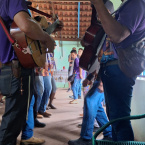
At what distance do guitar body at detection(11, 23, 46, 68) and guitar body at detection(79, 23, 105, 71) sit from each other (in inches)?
22.8

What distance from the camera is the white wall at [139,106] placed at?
6.88 ft

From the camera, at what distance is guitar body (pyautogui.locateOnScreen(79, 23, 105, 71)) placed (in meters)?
1.75

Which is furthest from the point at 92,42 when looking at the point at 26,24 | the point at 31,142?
the point at 31,142

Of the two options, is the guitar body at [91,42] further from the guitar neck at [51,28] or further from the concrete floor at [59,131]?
the concrete floor at [59,131]

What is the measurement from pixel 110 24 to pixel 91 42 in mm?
640

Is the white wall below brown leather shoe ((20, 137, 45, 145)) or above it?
above

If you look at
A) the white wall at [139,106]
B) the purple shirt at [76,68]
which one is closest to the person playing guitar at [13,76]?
the white wall at [139,106]

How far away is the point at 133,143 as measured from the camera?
2.75 ft

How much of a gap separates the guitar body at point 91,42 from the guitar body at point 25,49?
1.90 ft

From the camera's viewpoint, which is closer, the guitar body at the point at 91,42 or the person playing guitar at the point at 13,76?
the person playing guitar at the point at 13,76

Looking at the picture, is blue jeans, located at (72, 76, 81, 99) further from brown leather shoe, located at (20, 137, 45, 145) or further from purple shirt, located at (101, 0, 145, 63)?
purple shirt, located at (101, 0, 145, 63)

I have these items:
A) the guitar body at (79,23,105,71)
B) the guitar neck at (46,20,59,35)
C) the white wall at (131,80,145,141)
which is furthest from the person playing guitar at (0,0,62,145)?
the white wall at (131,80,145,141)

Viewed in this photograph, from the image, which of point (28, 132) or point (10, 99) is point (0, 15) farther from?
point (28, 132)

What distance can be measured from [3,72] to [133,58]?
1.03 meters
